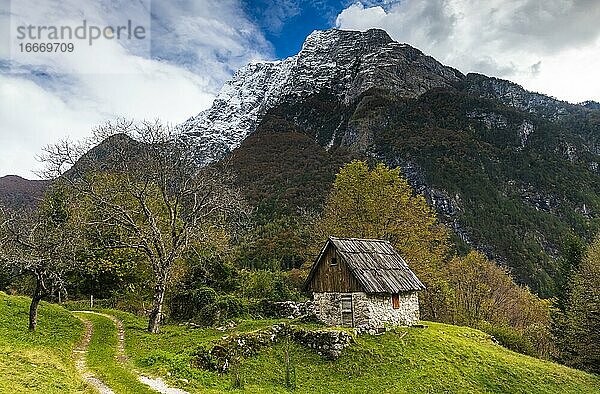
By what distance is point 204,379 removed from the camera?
59.0ft

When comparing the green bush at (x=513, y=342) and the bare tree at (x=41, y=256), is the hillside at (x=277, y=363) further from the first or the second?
the green bush at (x=513, y=342)

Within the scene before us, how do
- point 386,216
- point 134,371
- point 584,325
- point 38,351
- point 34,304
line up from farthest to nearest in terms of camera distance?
point 386,216 < point 584,325 < point 34,304 < point 38,351 < point 134,371

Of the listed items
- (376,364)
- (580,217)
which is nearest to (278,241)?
(376,364)

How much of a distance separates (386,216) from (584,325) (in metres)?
18.2

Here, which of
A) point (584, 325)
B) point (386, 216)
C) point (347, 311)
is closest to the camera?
point (347, 311)

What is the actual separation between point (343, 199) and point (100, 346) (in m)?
25.1

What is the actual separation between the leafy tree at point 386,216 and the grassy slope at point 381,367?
12.3 meters

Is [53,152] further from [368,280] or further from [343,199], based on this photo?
[343,199]

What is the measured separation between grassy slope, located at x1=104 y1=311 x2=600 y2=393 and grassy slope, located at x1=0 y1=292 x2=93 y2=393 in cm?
303

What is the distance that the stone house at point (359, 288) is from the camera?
95.6 feet

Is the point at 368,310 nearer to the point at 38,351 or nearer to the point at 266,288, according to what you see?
the point at 38,351

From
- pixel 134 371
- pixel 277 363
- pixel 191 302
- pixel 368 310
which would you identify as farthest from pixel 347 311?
pixel 134 371

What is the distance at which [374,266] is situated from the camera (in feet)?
103

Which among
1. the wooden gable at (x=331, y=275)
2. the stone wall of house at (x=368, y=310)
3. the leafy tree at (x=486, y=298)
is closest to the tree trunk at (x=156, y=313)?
the wooden gable at (x=331, y=275)
